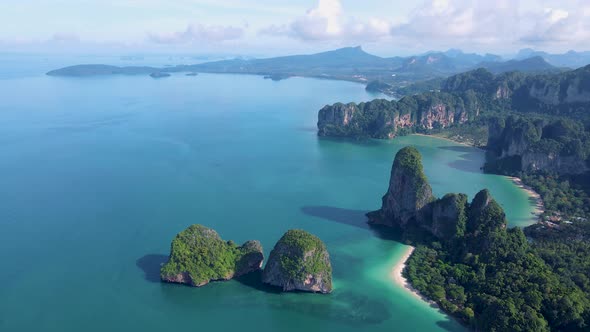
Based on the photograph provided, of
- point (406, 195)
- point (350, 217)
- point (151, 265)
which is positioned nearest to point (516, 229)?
point (406, 195)

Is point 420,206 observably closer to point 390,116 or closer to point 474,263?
point 474,263

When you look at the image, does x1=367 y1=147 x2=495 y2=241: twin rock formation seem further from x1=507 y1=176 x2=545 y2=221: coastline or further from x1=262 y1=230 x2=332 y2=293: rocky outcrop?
x1=507 y1=176 x2=545 y2=221: coastline

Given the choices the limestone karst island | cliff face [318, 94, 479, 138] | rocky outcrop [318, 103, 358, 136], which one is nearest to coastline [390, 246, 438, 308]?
Result: the limestone karst island

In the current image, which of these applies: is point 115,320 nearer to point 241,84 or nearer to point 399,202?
point 399,202

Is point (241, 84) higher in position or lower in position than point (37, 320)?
higher

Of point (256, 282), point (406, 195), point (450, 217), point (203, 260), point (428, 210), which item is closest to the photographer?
point (203, 260)

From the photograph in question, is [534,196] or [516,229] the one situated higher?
[516,229]

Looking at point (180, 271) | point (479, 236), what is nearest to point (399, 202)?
point (479, 236)
